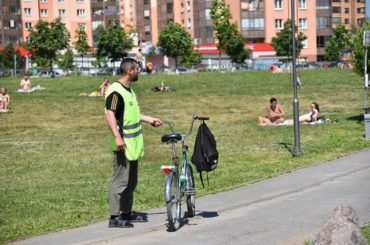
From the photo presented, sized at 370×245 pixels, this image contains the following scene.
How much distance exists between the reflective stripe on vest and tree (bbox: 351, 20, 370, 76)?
15108 millimetres

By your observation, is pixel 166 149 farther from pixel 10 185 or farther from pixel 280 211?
pixel 280 211

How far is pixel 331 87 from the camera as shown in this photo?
43344 mm

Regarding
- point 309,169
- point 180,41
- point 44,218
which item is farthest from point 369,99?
point 180,41

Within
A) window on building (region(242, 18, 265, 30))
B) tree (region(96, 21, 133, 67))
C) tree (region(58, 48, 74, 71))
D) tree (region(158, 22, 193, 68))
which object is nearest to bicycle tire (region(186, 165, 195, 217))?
tree (region(96, 21, 133, 67))

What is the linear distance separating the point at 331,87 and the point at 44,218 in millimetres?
35461

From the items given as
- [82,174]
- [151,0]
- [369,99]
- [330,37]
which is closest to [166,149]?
[82,174]

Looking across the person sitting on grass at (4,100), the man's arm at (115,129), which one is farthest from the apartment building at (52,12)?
the man's arm at (115,129)

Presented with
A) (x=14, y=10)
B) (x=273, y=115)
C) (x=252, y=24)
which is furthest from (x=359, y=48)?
(x=14, y=10)

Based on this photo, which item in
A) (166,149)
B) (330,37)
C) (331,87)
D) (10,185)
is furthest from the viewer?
(330,37)

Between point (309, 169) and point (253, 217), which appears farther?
point (309, 169)

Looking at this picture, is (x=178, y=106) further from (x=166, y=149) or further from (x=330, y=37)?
(x=330, y=37)

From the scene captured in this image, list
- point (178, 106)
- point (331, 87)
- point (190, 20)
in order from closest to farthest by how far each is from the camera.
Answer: point (178, 106), point (331, 87), point (190, 20)

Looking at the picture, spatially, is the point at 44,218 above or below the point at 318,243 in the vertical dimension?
below

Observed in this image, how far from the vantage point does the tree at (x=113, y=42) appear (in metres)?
86.1
